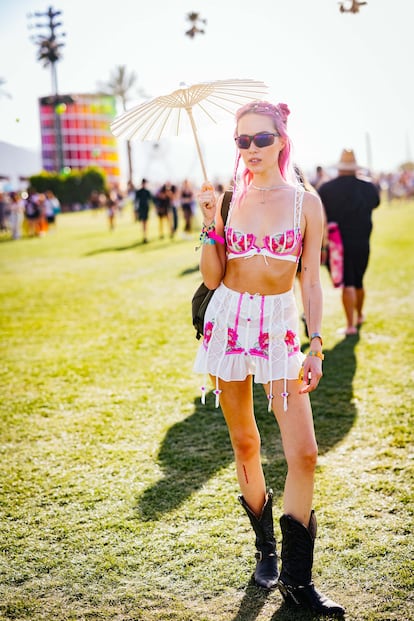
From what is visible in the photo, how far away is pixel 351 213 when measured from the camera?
7.98 metres

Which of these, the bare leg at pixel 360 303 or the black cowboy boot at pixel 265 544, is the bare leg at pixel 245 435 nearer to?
the black cowboy boot at pixel 265 544

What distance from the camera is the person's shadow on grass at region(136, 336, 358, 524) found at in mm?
4332

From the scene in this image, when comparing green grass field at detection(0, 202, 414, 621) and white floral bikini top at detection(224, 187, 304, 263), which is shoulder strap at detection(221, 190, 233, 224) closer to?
white floral bikini top at detection(224, 187, 304, 263)

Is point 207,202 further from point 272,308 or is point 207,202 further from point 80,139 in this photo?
point 80,139

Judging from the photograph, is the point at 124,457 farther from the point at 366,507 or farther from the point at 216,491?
the point at 366,507

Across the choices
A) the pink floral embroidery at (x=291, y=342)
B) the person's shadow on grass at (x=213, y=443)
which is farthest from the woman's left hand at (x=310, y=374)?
the person's shadow on grass at (x=213, y=443)

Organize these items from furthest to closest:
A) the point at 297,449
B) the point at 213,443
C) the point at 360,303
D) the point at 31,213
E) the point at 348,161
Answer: the point at 31,213
the point at 360,303
the point at 348,161
the point at 213,443
the point at 297,449

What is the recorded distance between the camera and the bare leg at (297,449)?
9.75ft

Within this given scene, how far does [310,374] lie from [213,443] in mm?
2293

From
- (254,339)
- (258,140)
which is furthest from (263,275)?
(258,140)

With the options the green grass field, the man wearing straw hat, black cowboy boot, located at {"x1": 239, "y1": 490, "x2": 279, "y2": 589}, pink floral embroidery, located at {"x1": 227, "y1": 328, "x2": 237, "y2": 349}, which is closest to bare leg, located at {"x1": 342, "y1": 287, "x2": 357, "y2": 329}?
the man wearing straw hat

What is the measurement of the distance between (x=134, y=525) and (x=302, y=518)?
1.28m

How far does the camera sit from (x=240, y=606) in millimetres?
3129

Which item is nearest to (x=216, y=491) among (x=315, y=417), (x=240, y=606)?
(x=240, y=606)
